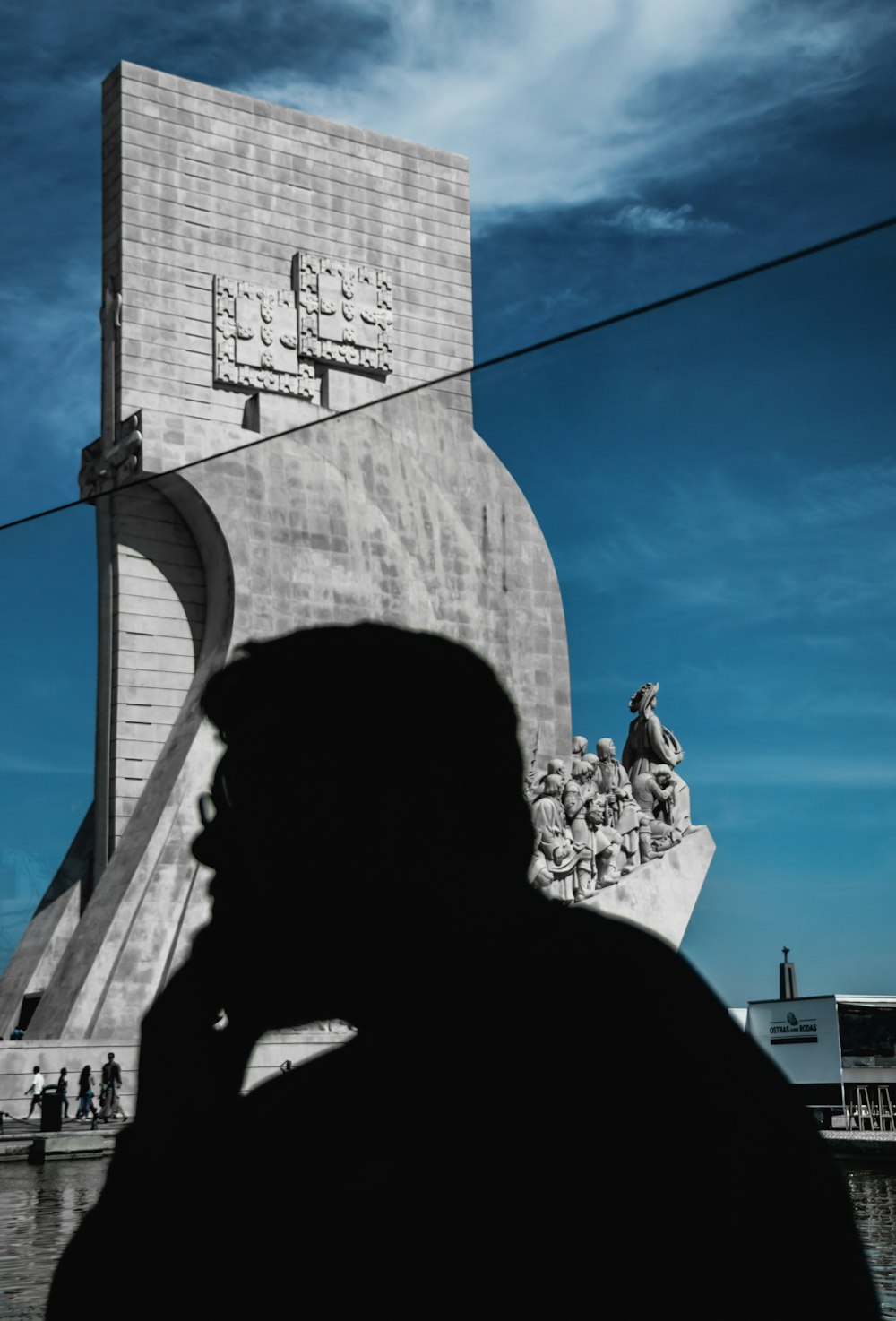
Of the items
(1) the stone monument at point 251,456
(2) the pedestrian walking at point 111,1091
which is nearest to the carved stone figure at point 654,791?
(1) the stone monument at point 251,456

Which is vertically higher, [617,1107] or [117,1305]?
[617,1107]

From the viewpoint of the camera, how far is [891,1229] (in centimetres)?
162

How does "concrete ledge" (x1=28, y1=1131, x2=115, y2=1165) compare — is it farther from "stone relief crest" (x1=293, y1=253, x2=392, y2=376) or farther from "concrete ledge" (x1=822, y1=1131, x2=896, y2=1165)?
"stone relief crest" (x1=293, y1=253, x2=392, y2=376)

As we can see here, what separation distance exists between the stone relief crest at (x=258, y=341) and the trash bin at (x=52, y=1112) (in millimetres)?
10074

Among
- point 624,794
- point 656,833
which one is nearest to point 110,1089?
point 624,794

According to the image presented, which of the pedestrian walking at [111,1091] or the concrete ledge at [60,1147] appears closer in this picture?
the pedestrian walking at [111,1091]

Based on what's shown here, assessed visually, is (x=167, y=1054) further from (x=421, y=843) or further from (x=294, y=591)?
(x=294, y=591)

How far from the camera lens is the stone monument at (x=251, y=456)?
2.00 meters

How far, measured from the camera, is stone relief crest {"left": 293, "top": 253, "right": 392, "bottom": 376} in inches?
618

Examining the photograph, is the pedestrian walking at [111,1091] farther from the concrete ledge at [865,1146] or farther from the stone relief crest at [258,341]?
the stone relief crest at [258,341]

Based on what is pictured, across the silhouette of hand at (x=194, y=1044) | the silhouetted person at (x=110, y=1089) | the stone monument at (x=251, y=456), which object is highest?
the stone monument at (x=251, y=456)

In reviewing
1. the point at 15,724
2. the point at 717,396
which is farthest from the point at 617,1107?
the point at 15,724

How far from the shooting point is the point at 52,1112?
18.5 feet

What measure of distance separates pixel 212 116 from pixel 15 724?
1423cm
